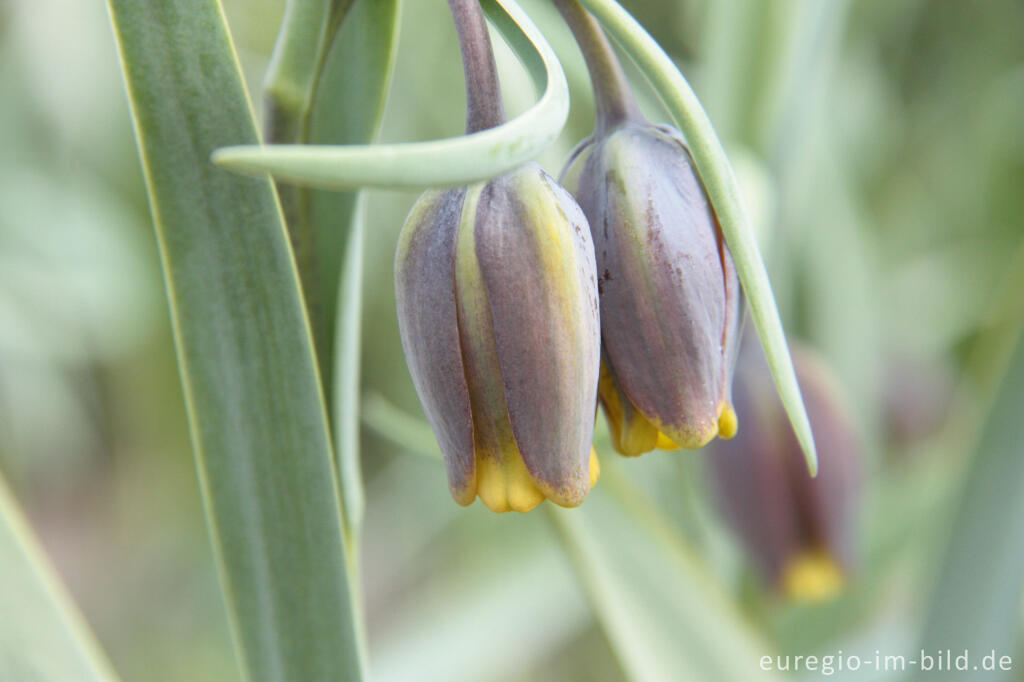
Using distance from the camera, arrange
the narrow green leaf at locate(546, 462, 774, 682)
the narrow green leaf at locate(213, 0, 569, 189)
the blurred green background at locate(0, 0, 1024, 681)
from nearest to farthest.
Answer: the narrow green leaf at locate(213, 0, 569, 189)
the narrow green leaf at locate(546, 462, 774, 682)
the blurred green background at locate(0, 0, 1024, 681)

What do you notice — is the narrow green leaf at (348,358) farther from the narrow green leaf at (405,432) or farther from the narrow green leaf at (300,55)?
the narrow green leaf at (405,432)

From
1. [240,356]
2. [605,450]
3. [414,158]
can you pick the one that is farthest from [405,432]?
[414,158]

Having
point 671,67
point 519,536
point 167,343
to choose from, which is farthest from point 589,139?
point 167,343

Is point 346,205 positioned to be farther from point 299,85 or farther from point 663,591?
point 663,591

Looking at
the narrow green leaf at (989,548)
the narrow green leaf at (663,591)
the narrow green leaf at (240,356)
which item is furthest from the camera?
the narrow green leaf at (663,591)

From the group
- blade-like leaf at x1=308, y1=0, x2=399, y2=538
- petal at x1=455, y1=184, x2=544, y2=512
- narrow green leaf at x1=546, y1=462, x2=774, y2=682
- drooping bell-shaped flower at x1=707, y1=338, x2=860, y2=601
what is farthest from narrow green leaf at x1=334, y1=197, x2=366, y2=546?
drooping bell-shaped flower at x1=707, y1=338, x2=860, y2=601

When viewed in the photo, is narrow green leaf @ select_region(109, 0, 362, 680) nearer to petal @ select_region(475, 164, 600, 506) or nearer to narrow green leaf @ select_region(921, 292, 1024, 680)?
petal @ select_region(475, 164, 600, 506)

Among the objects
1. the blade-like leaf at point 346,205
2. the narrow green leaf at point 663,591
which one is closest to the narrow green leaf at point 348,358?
the blade-like leaf at point 346,205
